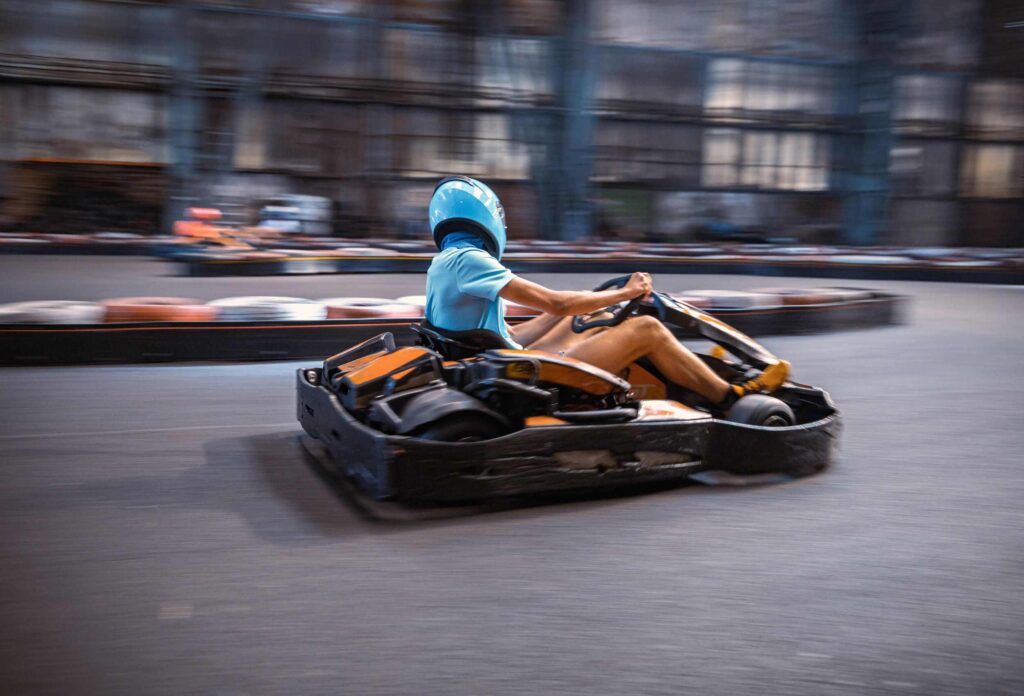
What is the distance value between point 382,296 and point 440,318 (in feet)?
20.2

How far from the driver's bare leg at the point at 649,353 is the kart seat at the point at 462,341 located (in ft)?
1.03

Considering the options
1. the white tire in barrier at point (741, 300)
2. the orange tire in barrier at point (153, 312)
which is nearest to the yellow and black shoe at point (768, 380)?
the orange tire in barrier at point (153, 312)

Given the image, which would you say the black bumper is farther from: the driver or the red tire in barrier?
the red tire in barrier

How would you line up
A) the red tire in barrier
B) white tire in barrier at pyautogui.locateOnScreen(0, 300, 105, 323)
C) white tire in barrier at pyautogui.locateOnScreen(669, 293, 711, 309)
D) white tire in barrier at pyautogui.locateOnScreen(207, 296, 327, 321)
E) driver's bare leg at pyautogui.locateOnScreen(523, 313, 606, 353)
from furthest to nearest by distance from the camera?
white tire in barrier at pyautogui.locateOnScreen(669, 293, 711, 309) → the red tire in barrier → white tire in barrier at pyautogui.locateOnScreen(207, 296, 327, 321) → white tire in barrier at pyautogui.locateOnScreen(0, 300, 105, 323) → driver's bare leg at pyautogui.locateOnScreen(523, 313, 606, 353)

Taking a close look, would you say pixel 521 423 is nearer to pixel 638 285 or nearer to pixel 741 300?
pixel 638 285

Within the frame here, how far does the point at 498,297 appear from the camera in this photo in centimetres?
313

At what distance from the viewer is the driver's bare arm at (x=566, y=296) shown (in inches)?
121

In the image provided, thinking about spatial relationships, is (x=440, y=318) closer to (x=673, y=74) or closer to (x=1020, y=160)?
(x=673, y=74)

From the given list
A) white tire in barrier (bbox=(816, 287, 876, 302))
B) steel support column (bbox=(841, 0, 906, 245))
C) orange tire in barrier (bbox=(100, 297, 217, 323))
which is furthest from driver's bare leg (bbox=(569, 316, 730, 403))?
steel support column (bbox=(841, 0, 906, 245))

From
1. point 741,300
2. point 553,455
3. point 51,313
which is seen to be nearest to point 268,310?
point 51,313

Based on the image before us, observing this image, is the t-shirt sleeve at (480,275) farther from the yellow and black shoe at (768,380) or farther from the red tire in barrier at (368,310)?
the red tire in barrier at (368,310)

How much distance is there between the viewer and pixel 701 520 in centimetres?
298

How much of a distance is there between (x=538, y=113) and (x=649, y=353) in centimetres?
1588

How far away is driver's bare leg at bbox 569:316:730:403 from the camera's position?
3.34m
